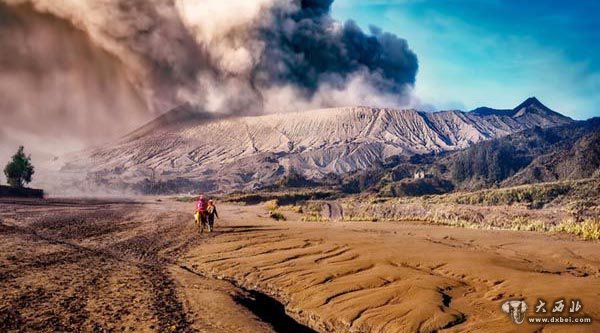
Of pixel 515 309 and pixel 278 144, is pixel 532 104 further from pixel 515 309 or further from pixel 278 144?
pixel 515 309

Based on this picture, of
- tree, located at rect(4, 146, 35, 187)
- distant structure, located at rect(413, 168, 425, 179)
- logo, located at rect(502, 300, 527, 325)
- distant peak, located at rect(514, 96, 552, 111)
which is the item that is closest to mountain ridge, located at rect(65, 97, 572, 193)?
distant peak, located at rect(514, 96, 552, 111)

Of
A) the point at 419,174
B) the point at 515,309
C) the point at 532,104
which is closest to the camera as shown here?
the point at 515,309

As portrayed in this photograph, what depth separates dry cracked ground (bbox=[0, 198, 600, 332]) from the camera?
539cm

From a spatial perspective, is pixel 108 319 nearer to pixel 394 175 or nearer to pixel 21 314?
pixel 21 314

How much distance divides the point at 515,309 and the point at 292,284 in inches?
144

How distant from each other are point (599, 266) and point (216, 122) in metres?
159

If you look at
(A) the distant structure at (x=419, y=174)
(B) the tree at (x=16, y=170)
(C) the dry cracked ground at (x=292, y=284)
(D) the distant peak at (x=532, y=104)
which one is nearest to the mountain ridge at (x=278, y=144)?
(D) the distant peak at (x=532, y=104)

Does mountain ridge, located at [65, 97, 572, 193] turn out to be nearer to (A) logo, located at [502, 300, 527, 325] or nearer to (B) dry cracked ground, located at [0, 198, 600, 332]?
(B) dry cracked ground, located at [0, 198, 600, 332]

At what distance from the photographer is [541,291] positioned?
250 inches

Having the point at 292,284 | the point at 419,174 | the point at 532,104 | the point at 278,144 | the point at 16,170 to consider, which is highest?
the point at 532,104

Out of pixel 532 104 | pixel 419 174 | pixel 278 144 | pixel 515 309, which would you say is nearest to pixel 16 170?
pixel 419 174

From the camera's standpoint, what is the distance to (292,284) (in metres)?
7.85

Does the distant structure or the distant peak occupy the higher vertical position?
the distant peak

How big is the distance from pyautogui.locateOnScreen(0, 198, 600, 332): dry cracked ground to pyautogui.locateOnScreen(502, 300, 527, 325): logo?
12cm
